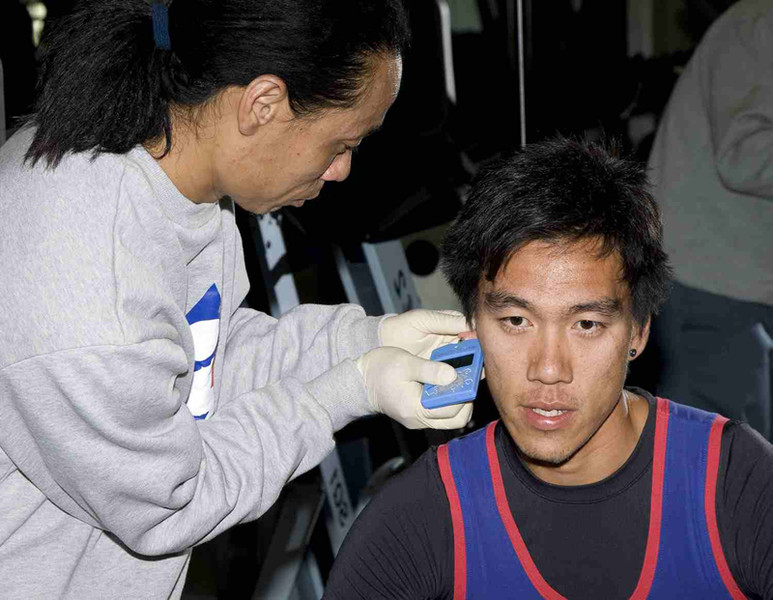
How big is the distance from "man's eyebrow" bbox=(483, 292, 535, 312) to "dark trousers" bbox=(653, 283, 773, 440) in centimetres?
142

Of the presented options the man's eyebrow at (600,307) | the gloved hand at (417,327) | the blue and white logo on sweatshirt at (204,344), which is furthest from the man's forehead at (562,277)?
the blue and white logo on sweatshirt at (204,344)

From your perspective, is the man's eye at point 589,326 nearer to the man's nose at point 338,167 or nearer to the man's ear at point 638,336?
the man's ear at point 638,336

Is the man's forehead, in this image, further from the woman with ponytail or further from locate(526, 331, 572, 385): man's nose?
the woman with ponytail

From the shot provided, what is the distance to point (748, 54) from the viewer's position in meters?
2.73

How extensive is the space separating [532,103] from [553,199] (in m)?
1.94

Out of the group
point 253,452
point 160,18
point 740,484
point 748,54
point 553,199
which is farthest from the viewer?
point 748,54

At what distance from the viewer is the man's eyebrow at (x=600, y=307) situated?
61.1 inches

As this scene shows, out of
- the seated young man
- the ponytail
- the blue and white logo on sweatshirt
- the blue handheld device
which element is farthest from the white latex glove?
the ponytail

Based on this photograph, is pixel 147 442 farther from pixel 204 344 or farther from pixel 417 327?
pixel 417 327

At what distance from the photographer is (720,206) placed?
111 inches

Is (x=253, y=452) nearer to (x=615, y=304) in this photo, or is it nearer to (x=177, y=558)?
(x=177, y=558)

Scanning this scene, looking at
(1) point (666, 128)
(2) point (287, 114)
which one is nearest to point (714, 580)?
(2) point (287, 114)

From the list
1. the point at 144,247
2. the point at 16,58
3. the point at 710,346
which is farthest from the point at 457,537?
the point at 710,346

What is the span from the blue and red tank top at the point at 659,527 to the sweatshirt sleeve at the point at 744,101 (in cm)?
130
